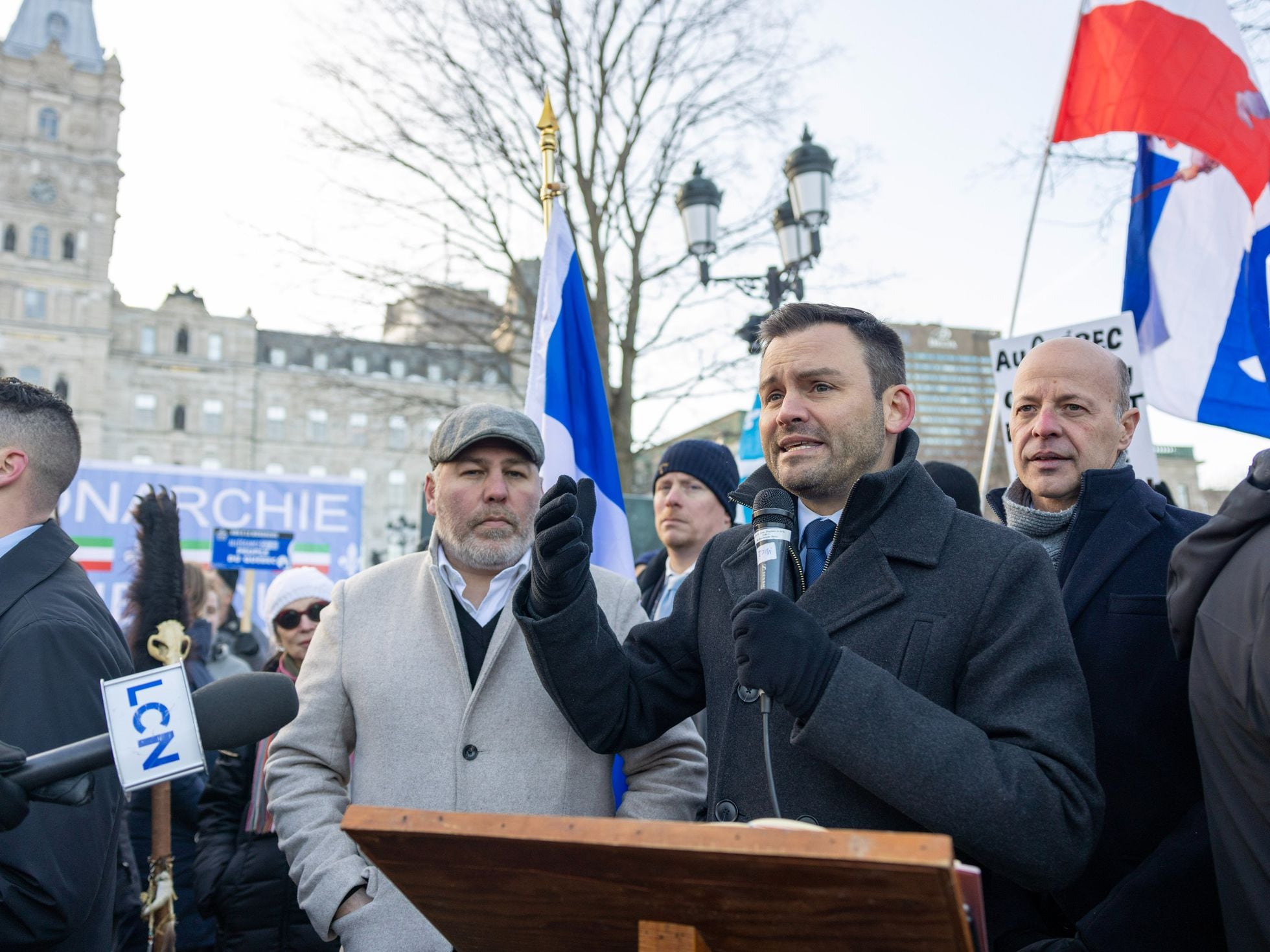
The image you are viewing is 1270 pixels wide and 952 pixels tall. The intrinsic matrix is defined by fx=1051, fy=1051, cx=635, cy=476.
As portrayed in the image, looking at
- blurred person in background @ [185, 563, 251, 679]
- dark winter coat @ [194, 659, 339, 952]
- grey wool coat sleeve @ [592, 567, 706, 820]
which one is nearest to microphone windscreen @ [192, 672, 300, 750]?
grey wool coat sleeve @ [592, 567, 706, 820]

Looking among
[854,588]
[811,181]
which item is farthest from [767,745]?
[811,181]

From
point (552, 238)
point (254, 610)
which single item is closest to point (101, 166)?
point (254, 610)

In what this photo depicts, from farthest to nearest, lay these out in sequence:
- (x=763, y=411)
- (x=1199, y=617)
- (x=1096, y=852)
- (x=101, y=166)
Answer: (x=101, y=166)
(x=763, y=411)
(x=1096, y=852)
(x=1199, y=617)

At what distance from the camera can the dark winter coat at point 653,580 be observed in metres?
5.25

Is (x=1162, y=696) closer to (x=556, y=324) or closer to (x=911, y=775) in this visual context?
(x=911, y=775)

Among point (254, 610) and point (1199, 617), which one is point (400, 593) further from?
point (254, 610)

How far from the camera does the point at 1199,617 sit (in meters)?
2.16

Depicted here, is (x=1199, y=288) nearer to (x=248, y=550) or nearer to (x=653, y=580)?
(x=653, y=580)

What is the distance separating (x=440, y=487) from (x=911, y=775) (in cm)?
180

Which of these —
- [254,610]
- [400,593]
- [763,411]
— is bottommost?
[254,610]

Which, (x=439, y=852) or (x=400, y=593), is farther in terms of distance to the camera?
(x=400, y=593)

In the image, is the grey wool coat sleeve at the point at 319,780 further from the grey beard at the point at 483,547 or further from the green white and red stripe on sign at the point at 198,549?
the green white and red stripe on sign at the point at 198,549

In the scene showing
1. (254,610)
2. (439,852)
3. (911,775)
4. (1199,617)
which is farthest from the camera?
(254,610)

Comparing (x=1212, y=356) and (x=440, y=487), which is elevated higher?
(x=1212, y=356)
